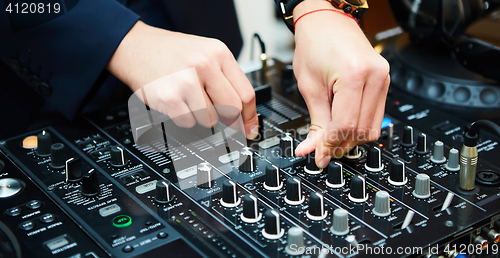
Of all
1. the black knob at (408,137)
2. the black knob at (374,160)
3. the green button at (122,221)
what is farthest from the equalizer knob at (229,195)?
the black knob at (408,137)

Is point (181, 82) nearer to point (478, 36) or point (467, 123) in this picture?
point (467, 123)

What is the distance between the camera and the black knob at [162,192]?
96 centimetres

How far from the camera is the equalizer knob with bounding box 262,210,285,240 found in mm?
845

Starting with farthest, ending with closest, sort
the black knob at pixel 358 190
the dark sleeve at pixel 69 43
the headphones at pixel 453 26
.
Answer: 1. the headphones at pixel 453 26
2. the dark sleeve at pixel 69 43
3. the black knob at pixel 358 190

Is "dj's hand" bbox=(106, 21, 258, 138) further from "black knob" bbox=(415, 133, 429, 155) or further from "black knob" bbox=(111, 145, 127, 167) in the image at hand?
"black knob" bbox=(415, 133, 429, 155)

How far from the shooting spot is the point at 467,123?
129 cm

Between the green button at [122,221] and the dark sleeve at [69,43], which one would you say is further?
the dark sleeve at [69,43]

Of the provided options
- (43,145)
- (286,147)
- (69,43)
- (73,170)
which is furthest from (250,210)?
(69,43)

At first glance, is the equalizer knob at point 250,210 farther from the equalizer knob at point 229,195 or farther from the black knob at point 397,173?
the black knob at point 397,173

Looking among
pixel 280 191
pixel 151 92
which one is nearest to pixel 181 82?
pixel 151 92

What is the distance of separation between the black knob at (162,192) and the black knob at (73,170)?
0.19 metres

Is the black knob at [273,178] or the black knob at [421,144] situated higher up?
the black knob at [273,178]

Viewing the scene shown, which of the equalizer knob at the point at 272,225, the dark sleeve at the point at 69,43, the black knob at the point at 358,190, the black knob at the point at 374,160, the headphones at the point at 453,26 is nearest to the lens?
the equalizer knob at the point at 272,225

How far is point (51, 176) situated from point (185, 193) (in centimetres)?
30
